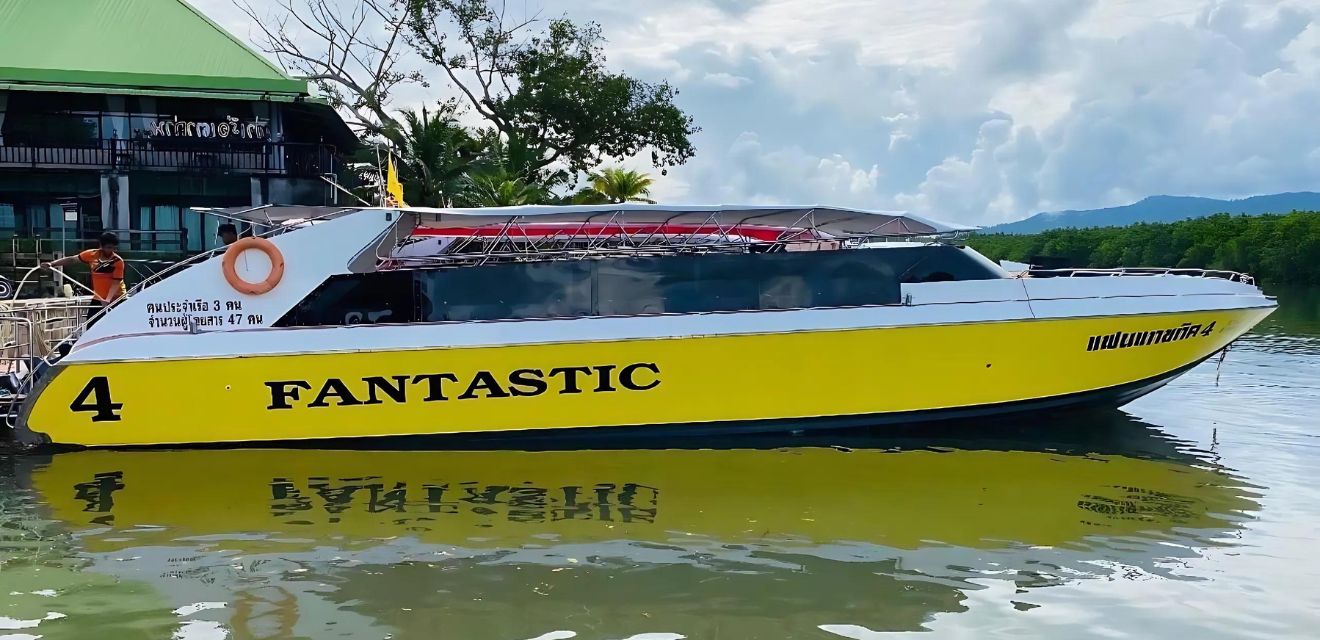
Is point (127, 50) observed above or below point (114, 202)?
above

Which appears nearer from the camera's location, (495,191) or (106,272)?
(106,272)

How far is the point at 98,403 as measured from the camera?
864 cm

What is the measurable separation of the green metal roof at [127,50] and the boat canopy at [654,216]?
13.8 m

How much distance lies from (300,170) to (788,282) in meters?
16.9

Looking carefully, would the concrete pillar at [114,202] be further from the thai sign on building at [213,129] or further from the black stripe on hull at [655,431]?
the black stripe on hull at [655,431]

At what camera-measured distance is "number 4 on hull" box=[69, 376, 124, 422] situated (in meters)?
8.59

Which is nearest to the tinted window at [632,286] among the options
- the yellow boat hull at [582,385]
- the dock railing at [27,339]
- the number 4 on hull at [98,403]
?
the yellow boat hull at [582,385]

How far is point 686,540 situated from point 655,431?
108 inches

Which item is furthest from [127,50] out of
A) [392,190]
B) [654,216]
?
[654,216]

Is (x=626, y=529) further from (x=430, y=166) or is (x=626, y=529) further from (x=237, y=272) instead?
(x=430, y=166)

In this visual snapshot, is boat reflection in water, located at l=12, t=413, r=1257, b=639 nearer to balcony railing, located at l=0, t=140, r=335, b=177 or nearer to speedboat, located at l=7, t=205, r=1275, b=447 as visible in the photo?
speedboat, located at l=7, t=205, r=1275, b=447

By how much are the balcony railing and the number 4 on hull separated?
1410 cm

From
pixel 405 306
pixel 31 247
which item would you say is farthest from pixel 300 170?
pixel 405 306

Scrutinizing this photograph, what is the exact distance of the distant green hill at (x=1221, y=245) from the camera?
139 feet
